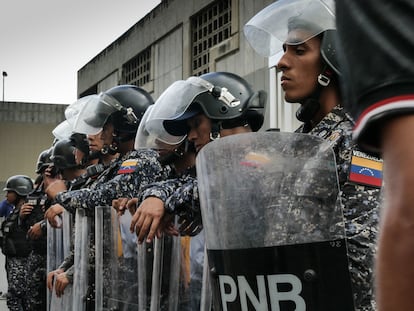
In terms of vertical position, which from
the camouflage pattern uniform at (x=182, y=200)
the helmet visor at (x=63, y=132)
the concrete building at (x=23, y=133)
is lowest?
the camouflage pattern uniform at (x=182, y=200)

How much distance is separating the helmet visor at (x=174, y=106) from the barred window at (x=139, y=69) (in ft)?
38.0

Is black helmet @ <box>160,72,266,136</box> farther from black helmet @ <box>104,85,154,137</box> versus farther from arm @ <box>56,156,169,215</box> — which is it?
black helmet @ <box>104,85,154,137</box>

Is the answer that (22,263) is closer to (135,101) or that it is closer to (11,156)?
(135,101)

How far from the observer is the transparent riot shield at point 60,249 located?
464cm

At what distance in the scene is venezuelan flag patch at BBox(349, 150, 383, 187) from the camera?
204 centimetres

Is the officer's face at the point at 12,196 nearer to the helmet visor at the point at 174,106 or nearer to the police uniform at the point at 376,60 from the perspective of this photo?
the helmet visor at the point at 174,106

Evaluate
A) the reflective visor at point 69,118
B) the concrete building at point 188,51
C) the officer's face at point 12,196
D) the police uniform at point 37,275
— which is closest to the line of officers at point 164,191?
the reflective visor at point 69,118

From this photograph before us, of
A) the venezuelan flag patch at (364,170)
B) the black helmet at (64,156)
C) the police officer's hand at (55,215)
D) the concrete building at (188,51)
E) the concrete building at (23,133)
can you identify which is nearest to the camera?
the venezuelan flag patch at (364,170)

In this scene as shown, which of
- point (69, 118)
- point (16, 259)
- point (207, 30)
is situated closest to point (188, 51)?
point (207, 30)

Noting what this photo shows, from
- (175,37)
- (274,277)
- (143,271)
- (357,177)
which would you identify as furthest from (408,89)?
(175,37)

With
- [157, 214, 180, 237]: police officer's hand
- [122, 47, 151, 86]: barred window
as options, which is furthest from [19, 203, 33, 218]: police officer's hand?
[122, 47, 151, 86]: barred window

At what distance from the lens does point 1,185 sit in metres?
22.4

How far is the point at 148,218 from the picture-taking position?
3029 mm

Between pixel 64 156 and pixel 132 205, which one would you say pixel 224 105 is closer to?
pixel 132 205
